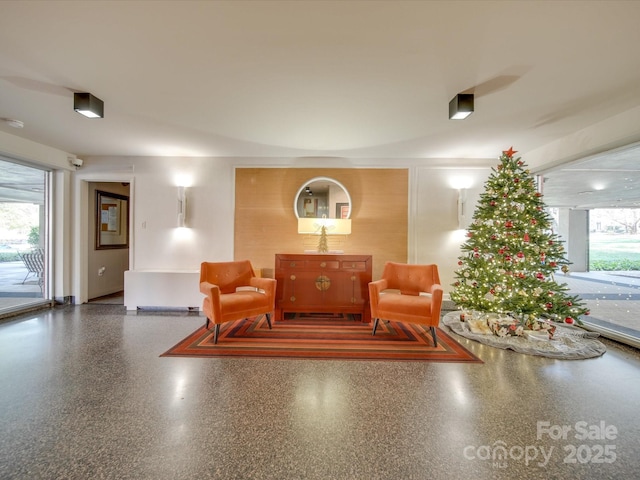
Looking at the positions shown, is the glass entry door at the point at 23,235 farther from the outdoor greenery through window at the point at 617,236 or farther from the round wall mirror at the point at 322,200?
the outdoor greenery through window at the point at 617,236

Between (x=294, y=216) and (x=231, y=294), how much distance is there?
171 centimetres

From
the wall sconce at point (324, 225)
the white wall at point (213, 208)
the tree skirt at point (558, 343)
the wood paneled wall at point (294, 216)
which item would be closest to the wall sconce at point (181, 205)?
the white wall at point (213, 208)

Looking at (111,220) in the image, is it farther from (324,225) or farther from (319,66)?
(319,66)

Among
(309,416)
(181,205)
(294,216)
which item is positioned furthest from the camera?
(294,216)

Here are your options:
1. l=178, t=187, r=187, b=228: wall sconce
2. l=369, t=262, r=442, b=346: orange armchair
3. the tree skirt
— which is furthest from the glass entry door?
the tree skirt

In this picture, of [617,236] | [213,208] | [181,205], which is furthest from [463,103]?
[181,205]

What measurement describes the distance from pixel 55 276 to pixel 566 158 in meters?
7.78

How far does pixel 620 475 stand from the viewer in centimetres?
134

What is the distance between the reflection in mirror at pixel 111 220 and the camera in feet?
16.5

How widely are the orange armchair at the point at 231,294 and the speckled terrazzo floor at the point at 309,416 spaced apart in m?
0.58

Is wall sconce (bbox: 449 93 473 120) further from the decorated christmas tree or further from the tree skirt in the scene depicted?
the tree skirt

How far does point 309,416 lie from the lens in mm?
1752

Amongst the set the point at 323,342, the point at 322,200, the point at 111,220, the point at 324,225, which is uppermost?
the point at 322,200

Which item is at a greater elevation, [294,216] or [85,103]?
[85,103]
